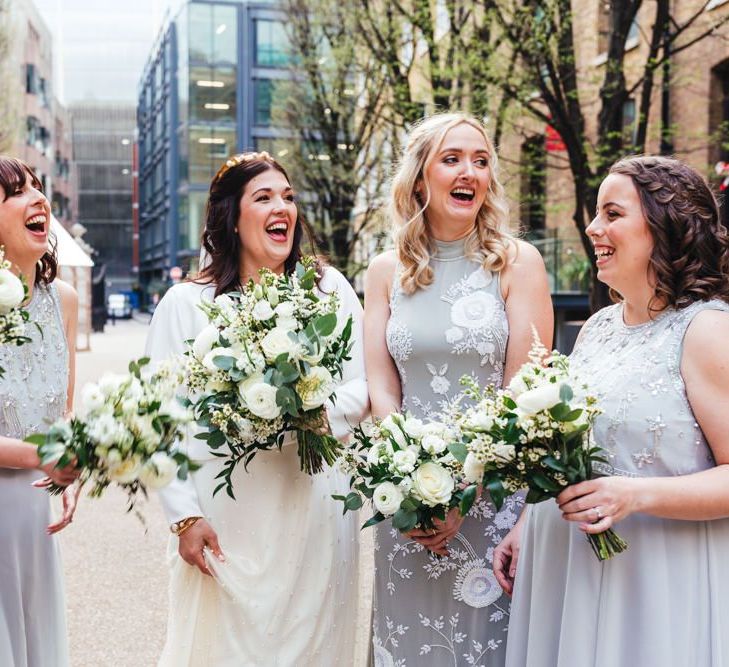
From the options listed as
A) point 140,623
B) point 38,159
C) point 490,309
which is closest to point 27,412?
point 490,309

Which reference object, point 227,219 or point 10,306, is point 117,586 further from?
point 10,306

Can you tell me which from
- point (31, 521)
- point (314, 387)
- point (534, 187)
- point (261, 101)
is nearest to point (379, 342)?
point (314, 387)

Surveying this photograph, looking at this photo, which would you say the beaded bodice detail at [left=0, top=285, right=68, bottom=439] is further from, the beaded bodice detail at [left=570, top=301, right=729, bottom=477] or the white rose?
the beaded bodice detail at [left=570, top=301, right=729, bottom=477]

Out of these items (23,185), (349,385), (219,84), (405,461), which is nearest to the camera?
(405,461)

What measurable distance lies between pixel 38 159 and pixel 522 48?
164 feet

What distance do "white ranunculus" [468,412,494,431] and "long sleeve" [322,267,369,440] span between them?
3.20ft

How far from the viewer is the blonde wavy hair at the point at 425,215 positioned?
11.6 feet

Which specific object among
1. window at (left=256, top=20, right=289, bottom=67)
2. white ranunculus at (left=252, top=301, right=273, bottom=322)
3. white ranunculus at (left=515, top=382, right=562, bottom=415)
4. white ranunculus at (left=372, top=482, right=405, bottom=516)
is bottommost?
white ranunculus at (left=372, top=482, right=405, bottom=516)

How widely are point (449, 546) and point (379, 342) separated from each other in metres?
0.85

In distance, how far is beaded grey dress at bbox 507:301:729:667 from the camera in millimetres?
2611

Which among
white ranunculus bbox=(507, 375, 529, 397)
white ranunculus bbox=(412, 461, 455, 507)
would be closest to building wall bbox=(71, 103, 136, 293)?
white ranunculus bbox=(412, 461, 455, 507)

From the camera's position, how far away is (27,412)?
128 inches

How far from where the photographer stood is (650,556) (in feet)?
8.75

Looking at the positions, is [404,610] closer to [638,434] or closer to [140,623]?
[638,434]
